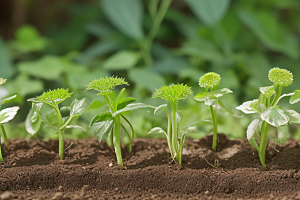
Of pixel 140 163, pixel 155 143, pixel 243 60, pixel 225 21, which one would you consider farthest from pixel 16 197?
pixel 225 21

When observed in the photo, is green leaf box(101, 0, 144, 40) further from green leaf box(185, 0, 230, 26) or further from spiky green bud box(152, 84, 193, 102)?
spiky green bud box(152, 84, 193, 102)

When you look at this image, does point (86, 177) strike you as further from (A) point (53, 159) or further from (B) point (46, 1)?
(B) point (46, 1)

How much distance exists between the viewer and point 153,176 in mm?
791

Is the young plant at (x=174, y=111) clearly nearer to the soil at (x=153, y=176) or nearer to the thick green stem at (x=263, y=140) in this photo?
the soil at (x=153, y=176)

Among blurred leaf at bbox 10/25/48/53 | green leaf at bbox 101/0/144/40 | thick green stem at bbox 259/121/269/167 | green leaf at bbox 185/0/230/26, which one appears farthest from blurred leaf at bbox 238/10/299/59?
thick green stem at bbox 259/121/269/167

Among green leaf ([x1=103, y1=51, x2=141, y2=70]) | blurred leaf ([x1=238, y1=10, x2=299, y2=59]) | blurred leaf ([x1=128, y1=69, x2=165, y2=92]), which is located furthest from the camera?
blurred leaf ([x1=238, y1=10, x2=299, y2=59])

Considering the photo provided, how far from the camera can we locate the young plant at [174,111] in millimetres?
765

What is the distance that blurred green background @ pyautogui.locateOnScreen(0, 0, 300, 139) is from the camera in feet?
6.30

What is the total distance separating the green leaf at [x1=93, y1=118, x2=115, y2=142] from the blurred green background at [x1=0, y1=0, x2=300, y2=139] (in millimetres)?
597

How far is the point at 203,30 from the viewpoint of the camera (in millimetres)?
2400

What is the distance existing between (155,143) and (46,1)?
2.75 meters

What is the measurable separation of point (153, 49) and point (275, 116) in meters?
1.94

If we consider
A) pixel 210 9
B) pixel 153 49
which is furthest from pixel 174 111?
pixel 153 49

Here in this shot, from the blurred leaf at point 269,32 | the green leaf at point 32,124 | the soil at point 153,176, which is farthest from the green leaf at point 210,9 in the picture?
the green leaf at point 32,124
